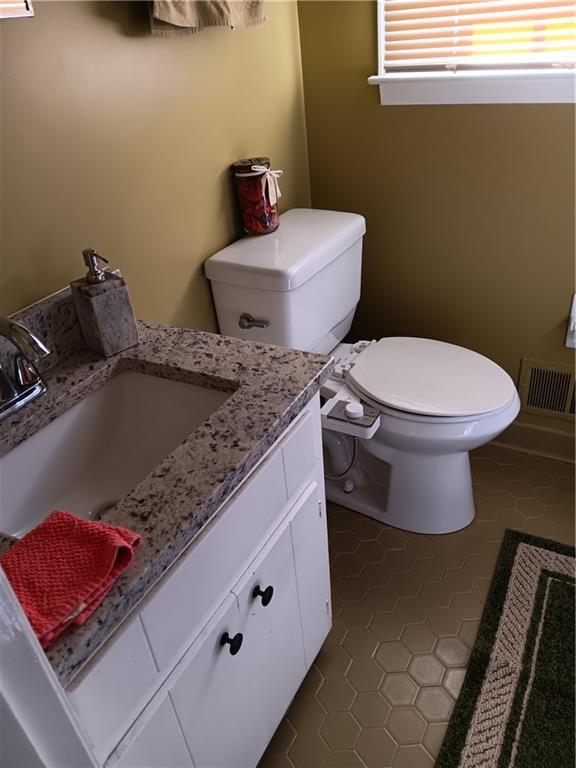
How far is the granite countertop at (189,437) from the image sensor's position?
669 millimetres

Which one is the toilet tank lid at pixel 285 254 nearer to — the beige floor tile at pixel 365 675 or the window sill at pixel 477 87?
the window sill at pixel 477 87

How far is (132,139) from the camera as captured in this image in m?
1.22

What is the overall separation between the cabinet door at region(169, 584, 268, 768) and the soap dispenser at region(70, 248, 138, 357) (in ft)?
1.59

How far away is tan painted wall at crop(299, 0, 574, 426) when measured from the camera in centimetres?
163

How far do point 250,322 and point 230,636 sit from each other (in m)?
0.82

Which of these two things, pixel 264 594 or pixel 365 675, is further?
pixel 365 675

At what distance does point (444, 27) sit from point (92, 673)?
5.48 feet

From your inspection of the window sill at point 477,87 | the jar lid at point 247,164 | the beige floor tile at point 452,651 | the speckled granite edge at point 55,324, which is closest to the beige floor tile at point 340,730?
the beige floor tile at point 452,651

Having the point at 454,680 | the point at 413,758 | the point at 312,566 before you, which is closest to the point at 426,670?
the point at 454,680

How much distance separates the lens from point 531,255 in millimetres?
1731

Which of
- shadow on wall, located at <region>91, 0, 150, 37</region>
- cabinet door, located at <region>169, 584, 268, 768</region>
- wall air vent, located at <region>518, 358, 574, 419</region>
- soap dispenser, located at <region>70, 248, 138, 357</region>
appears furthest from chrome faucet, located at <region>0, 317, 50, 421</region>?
wall air vent, located at <region>518, 358, 574, 419</region>

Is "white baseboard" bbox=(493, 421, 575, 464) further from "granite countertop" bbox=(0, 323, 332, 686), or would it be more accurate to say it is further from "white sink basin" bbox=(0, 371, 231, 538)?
"white sink basin" bbox=(0, 371, 231, 538)

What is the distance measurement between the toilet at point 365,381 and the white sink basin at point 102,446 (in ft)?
1.59

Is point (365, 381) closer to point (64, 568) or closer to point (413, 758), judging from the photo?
point (413, 758)
